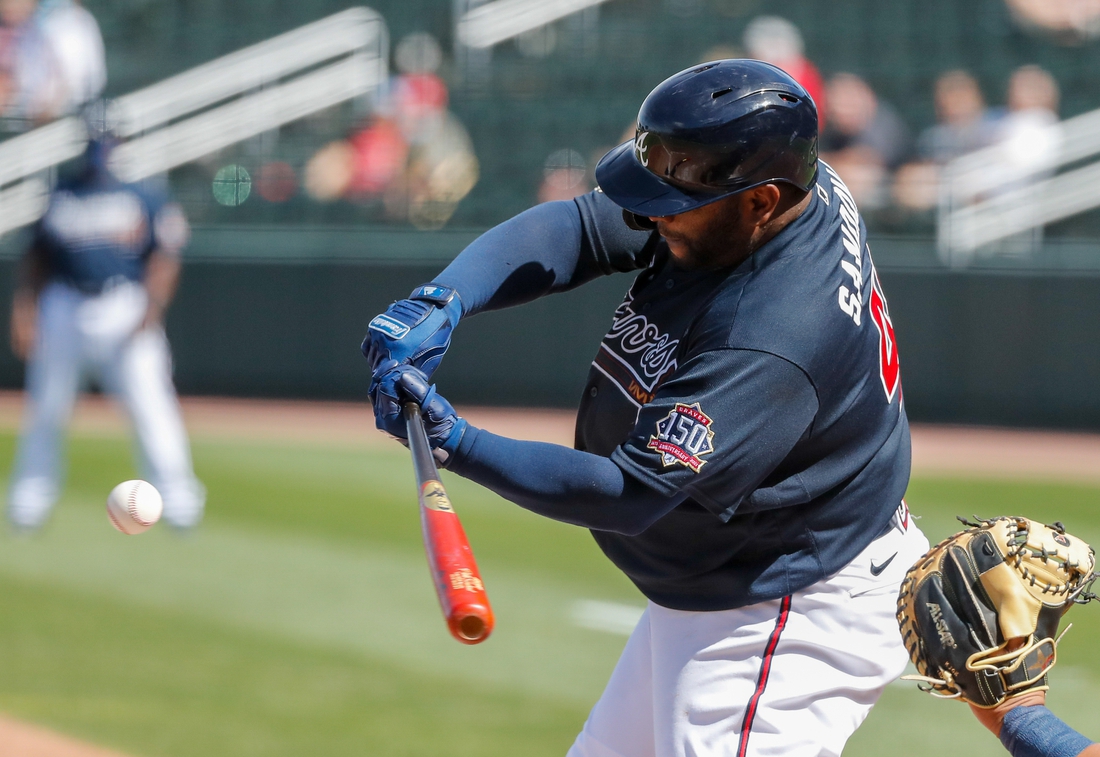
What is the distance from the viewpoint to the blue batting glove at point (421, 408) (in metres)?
2.34

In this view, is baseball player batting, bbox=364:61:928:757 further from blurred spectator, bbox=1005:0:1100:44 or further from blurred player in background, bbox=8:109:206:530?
blurred spectator, bbox=1005:0:1100:44

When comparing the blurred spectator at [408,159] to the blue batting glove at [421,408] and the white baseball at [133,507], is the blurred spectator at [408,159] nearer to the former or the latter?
the white baseball at [133,507]

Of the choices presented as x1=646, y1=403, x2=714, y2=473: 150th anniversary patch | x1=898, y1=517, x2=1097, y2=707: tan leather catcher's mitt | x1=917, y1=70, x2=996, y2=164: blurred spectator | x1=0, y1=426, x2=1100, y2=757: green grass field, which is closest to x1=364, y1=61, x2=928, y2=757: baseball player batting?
x1=646, y1=403, x2=714, y2=473: 150th anniversary patch

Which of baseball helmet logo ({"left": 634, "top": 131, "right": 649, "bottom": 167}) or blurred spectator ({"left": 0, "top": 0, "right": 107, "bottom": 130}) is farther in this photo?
blurred spectator ({"left": 0, "top": 0, "right": 107, "bottom": 130})

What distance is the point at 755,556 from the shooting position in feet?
8.31

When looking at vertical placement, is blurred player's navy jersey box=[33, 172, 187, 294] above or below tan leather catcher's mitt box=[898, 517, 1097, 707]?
below

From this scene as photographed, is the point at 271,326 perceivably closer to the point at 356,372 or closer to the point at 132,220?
the point at 356,372

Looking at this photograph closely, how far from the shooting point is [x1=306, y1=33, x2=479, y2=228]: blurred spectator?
12656 mm

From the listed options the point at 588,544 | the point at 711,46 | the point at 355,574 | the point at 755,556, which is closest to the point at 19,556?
the point at 355,574

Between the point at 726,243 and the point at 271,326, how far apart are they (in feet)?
33.2

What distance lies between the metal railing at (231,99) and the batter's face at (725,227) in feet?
38.8

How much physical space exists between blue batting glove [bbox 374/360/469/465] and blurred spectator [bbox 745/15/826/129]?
31.7 ft

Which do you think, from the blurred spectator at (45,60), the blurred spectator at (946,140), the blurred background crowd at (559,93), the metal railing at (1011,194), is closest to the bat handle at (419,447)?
the metal railing at (1011,194)

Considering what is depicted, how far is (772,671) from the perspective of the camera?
2.49 metres
